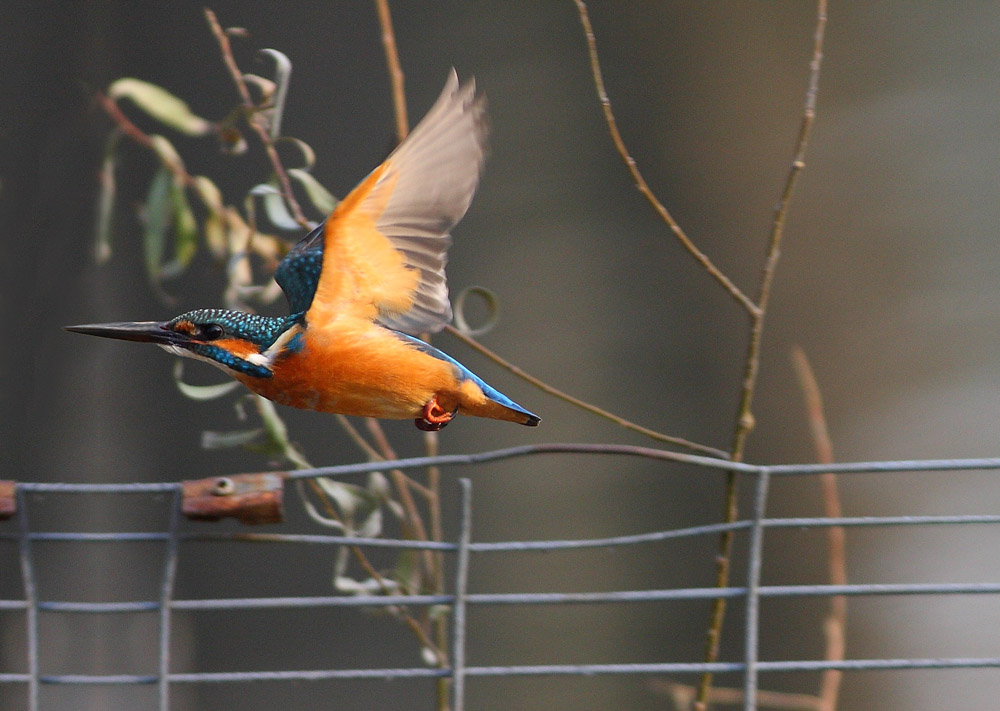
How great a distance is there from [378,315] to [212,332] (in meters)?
0.07

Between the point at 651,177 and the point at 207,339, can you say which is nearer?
the point at 207,339

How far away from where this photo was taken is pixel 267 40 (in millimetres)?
818

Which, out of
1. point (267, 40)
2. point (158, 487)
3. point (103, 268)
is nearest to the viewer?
point (158, 487)

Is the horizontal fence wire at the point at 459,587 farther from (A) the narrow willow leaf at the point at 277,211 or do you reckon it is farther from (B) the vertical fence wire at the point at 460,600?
(A) the narrow willow leaf at the point at 277,211

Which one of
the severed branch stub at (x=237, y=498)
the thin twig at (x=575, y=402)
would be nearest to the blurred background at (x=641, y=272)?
the thin twig at (x=575, y=402)

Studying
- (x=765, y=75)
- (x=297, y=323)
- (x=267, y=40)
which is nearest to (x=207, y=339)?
(x=297, y=323)

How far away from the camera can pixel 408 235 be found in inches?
16.5

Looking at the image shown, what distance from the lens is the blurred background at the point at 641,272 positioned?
0.82 metres

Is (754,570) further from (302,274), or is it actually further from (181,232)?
(181,232)

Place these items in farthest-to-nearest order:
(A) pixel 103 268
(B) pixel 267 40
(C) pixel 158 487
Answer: (A) pixel 103 268 < (B) pixel 267 40 < (C) pixel 158 487

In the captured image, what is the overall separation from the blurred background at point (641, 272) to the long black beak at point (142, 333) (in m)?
0.33

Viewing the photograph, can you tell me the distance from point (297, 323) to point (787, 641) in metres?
0.65

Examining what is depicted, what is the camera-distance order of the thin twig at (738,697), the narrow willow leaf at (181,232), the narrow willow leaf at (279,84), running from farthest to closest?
the thin twig at (738,697) < the narrow willow leaf at (181,232) < the narrow willow leaf at (279,84)

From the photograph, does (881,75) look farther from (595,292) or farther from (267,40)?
(267,40)
